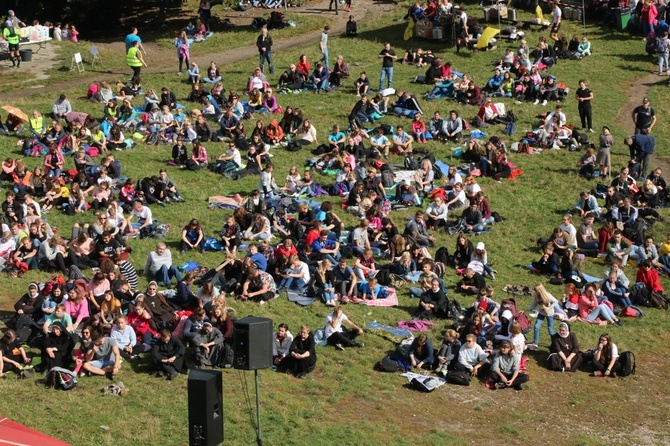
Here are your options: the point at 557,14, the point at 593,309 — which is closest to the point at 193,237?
the point at 593,309

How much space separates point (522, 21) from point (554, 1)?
5.36ft

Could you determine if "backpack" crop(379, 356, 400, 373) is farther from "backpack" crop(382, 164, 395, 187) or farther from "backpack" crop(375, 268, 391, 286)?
"backpack" crop(382, 164, 395, 187)

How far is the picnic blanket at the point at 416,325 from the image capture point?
68.5ft

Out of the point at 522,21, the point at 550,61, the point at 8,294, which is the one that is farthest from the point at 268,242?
the point at 522,21

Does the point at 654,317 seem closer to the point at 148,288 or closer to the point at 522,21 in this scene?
the point at 148,288

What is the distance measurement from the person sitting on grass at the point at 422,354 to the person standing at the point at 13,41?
22.3 metres

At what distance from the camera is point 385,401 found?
59.1 ft

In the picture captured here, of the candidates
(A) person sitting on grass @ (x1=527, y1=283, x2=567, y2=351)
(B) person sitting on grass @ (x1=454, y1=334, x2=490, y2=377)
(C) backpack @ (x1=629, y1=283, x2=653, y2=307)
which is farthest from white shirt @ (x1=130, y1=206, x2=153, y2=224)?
(C) backpack @ (x1=629, y1=283, x2=653, y2=307)

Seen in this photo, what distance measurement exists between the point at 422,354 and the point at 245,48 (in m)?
23.5

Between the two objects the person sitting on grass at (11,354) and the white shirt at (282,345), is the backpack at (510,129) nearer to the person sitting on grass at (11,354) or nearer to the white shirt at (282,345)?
the white shirt at (282,345)

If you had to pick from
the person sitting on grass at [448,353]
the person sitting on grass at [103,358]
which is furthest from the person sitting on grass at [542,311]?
the person sitting on grass at [103,358]

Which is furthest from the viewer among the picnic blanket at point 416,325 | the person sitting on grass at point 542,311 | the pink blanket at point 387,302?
the pink blanket at point 387,302

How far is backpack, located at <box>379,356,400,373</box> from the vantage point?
19.1m

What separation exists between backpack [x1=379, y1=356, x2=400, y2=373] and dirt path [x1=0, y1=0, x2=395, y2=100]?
750 inches
